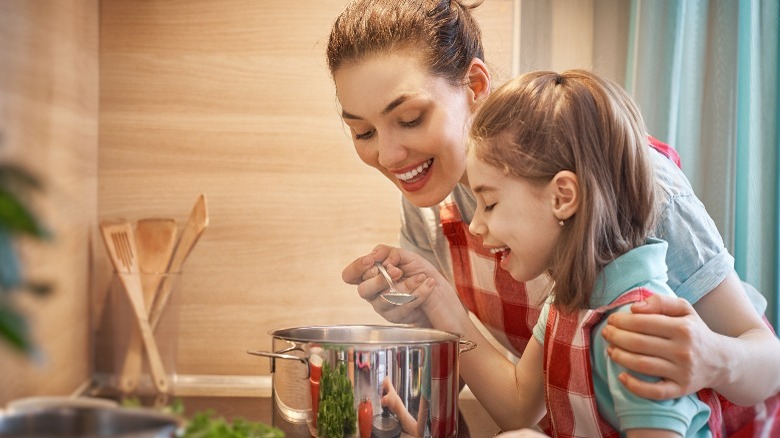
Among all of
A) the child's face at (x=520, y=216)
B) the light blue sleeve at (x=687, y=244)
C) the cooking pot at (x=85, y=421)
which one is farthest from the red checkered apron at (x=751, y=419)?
the cooking pot at (x=85, y=421)

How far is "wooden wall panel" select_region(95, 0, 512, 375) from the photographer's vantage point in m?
1.64

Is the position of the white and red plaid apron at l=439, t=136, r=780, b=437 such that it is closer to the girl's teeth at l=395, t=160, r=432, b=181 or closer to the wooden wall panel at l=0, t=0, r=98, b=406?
the girl's teeth at l=395, t=160, r=432, b=181

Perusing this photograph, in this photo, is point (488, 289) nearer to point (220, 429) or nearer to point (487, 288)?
point (487, 288)

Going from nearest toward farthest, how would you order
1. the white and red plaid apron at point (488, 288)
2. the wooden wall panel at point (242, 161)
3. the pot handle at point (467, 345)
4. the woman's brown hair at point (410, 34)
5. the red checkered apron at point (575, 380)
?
1. the red checkered apron at point (575, 380)
2. the pot handle at point (467, 345)
3. the woman's brown hair at point (410, 34)
4. the white and red plaid apron at point (488, 288)
5. the wooden wall panel at point (242, 161)

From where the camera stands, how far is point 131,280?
1.46 metres

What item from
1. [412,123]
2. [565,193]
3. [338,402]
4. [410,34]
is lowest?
[338,402]

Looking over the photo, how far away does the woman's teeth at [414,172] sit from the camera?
126 cm

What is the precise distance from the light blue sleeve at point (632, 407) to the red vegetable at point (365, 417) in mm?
246

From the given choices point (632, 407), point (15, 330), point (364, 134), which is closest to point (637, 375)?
point (632, 407)

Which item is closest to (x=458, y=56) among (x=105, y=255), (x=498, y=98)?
(x=498, y=98)

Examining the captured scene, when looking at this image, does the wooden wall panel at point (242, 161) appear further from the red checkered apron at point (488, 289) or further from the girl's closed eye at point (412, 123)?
the girl's closed eye at point (412, 123)

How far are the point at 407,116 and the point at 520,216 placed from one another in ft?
0.95

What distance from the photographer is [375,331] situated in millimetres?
1202

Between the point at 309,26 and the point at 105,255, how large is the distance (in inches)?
21.9
